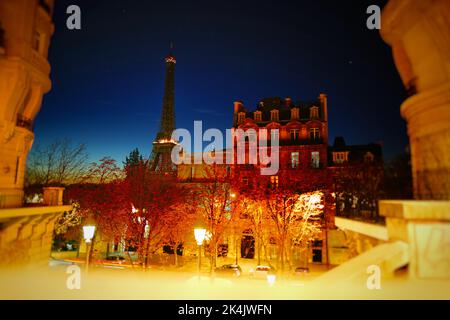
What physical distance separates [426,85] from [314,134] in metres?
23.3

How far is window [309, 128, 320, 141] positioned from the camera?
29969 millimetres

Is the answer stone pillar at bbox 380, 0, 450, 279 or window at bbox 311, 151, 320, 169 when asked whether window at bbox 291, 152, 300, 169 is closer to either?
window at bbox 311, 151, 320, 169

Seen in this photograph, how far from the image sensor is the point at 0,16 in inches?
422

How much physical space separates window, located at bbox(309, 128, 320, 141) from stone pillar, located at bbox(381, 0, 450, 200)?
22.2m

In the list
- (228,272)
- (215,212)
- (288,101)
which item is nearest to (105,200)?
(215,212)

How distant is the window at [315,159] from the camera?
95.7ft

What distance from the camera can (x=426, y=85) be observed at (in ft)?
24.0

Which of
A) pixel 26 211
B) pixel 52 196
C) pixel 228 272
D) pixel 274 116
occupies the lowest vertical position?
pixel 228 272

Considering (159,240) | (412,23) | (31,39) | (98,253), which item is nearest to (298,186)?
(159,240)

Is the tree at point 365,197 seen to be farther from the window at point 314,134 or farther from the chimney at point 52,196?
the window at point 314,134

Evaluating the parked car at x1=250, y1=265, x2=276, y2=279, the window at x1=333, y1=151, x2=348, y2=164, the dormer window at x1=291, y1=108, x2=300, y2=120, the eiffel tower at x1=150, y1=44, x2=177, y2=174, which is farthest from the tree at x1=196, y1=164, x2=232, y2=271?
the eiffel tower at x1=150, y1=44, x2=177, y2=174

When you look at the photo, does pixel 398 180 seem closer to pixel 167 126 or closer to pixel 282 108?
pixel 282 108
